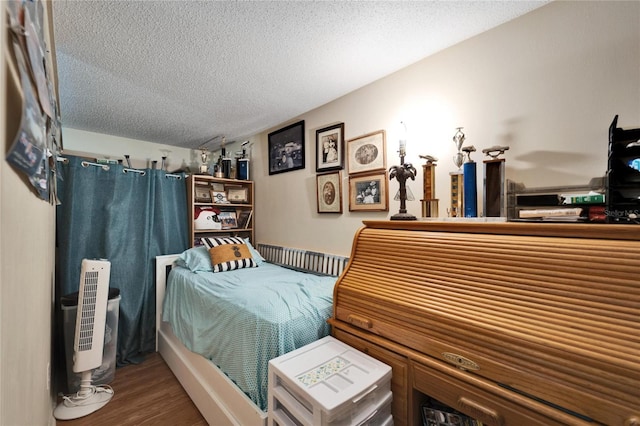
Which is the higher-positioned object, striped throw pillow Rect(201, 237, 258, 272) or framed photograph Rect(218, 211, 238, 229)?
framed photograph Rect(218, 211, 238, 229)

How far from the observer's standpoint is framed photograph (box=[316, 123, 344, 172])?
246 centimetres

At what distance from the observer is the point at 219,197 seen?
→ 3.34 metres

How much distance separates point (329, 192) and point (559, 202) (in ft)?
5.57

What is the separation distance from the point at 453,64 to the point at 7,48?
6.90 feet

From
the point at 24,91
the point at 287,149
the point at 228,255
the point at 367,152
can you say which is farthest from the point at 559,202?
the point at 228,255

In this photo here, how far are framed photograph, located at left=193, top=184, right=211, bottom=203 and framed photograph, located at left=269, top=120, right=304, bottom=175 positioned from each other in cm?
86

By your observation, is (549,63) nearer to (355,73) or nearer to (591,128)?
(591,128)

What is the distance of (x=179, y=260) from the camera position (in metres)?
2.77

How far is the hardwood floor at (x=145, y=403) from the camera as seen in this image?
5.85ft

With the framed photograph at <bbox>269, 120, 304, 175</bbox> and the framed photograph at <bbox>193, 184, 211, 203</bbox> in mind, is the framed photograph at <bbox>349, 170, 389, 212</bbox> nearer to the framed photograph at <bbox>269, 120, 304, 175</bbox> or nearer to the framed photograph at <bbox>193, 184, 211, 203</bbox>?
the framed photograph at <bbox>269, 120, 304, 175</bbox>

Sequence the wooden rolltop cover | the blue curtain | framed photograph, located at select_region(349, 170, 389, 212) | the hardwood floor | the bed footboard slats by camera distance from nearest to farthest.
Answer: the wooden rolltop cover → the hardwood floor → framed photograph, located at select_region(349, 170, 389, 212) → the blue curtain → the bed footboard slats

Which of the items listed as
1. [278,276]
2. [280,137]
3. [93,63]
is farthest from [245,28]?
[278,276]

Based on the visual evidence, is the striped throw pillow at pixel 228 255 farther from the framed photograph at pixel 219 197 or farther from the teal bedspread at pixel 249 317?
the framed photograph at pixel 219 197

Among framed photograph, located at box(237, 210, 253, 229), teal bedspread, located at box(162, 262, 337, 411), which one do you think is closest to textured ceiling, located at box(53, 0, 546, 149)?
framed photograph, located at box(237, 210, 253, 229)
